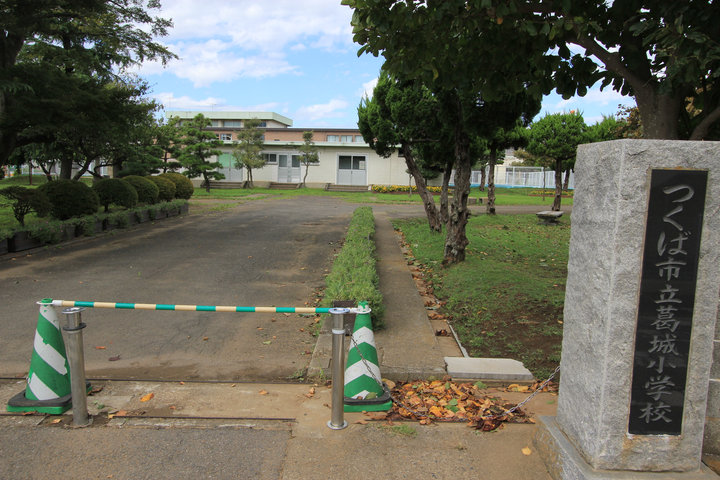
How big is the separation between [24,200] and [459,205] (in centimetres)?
1035

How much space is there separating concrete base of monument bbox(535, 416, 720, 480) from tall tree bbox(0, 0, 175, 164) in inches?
419

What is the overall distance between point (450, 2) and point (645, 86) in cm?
200

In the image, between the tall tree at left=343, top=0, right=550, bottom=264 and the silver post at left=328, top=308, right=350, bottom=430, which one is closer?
the silver post at left=328, top=308, right=350, bottom=430

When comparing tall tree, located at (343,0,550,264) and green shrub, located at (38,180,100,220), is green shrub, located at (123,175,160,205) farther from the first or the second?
tall tree, located at (343,0,550,264)

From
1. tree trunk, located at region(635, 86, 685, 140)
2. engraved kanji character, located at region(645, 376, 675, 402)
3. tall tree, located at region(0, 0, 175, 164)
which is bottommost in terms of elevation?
engraved kanji character, located at region(645, 376, 675, 402)

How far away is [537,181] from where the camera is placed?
156ft

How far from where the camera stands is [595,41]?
473cm

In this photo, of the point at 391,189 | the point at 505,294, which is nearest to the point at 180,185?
the point at 391,189

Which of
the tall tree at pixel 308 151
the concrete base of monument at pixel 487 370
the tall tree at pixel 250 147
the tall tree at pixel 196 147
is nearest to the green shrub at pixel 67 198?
the concrete base of monument at pixel 487 370

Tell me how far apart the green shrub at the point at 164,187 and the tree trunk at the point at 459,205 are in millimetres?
14268

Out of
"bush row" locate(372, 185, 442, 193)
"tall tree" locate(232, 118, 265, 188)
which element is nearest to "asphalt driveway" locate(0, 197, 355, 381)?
"tall tree" locate(232, 118, 265, 188)

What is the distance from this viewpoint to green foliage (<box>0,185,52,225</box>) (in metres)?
11.7

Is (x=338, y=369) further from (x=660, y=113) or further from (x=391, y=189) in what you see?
(x=391, y=189)

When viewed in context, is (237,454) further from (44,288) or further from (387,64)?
(44,288)
